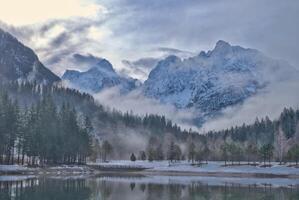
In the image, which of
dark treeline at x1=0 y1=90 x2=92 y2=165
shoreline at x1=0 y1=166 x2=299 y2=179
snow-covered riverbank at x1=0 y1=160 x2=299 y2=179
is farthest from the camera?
dark treeline at x1=0 y1=90 x2=92 y2=165

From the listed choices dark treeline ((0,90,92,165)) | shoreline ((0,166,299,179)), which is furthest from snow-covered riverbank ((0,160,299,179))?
dark treeline ((0,90,92,165))

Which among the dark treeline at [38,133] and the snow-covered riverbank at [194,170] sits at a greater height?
the dark treeline at [38,133]

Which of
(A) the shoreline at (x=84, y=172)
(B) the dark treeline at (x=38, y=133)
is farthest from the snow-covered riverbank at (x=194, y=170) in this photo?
(B) the dark treeline at (x=38, y=133)

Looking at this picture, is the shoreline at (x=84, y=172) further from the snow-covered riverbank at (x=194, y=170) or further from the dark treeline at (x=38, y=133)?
the dark treeline at (x=38, y=133)

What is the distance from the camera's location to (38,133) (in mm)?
129875

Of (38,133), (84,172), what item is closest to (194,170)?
(84,172)

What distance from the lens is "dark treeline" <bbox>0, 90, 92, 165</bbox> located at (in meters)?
122

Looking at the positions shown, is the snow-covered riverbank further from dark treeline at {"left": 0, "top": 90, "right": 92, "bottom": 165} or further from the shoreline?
dark treeline at {"left": 0, "top": 90, "right": 92, "bottom": 165}

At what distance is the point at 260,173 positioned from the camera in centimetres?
15538

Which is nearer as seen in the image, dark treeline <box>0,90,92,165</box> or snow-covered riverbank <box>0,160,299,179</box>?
snow-covered riverbank <box>0,160,299,179</box>

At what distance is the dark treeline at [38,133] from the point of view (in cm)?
12150

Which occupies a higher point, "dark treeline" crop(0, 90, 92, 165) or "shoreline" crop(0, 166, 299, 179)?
"dark treeline" crop(0, 90, 92, 165)

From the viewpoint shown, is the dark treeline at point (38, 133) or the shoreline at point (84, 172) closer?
the shoreline at point (84, 172)

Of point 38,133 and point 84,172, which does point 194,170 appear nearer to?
point 84,172
